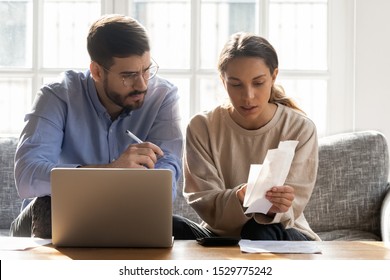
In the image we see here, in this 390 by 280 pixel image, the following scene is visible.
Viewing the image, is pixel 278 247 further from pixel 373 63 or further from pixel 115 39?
pixel 373 63

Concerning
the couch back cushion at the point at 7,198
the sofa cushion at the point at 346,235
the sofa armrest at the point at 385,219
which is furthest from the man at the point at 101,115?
the sofa armrest at the point at 385,219

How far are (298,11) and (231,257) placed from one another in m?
2.23

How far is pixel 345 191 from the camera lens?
308 cm

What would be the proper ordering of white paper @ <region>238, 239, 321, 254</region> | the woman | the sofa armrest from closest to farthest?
1. white paper @ <region>238, 239, 321, 254</region>
2. the woman
3. the sofa armrest

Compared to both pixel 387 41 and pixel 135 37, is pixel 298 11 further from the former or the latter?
pixel 135 37

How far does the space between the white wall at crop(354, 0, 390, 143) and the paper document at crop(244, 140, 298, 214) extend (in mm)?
1727

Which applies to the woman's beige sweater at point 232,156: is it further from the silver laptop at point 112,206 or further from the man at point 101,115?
the silver laptop at point 112,206

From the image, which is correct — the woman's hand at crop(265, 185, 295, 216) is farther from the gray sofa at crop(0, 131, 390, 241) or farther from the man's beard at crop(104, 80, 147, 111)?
the gray sofa at crop(0, 131, 390, 241)

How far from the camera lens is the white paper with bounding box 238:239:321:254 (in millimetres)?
1834

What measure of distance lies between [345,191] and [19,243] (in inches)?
60.5

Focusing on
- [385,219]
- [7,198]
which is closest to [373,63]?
[385,219]

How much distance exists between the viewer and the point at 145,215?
6.04ft

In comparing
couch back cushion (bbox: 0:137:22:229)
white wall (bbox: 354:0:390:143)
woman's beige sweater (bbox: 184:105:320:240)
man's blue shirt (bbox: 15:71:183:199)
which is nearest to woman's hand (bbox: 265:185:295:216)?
woman's beige sweater (bbox: 184:105:320:240)
